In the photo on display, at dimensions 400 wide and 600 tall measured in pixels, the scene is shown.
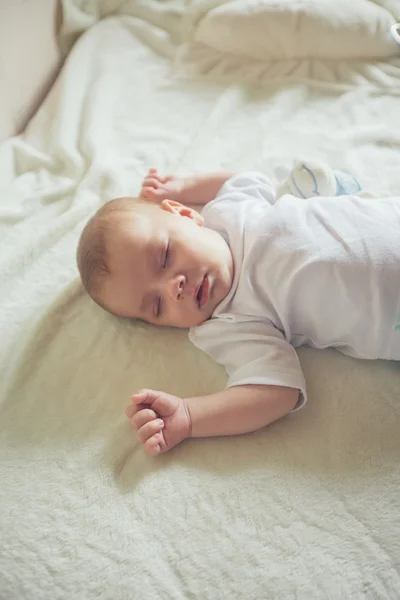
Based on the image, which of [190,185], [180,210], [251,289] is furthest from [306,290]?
[190,185]

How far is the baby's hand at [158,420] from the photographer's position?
86cm

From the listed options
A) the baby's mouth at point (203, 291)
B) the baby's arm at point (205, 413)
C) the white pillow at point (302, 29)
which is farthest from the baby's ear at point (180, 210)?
the white pillow at point (302, 29)

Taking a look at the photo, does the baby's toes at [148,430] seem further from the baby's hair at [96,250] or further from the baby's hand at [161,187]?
the baby's hand at [161,187]

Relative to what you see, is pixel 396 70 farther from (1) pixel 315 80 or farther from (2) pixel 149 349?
(2) pixel 149 349

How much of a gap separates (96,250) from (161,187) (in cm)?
33

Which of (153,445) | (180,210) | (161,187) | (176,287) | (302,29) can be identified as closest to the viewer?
(153,445)

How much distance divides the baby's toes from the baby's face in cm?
21

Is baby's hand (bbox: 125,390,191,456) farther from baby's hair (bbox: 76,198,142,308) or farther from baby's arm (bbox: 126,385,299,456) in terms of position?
baby's hair (bbox: 76,198,142,308)

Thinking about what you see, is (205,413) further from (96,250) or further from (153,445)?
(96,250)

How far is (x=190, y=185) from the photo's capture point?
4.10 ft

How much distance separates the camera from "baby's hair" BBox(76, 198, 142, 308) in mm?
970

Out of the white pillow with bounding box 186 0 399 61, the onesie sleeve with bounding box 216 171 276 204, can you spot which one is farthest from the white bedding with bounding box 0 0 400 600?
the onesie sleeve with bounding box 216 171 276 204

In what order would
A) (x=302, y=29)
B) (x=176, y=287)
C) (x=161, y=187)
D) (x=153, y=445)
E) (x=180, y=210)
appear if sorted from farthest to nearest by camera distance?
(x=302, y=29), (x=161, y=187), (x=180, y=210), (x=176, y=287), (x=153, y=445)

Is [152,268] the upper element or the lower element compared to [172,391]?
upper
